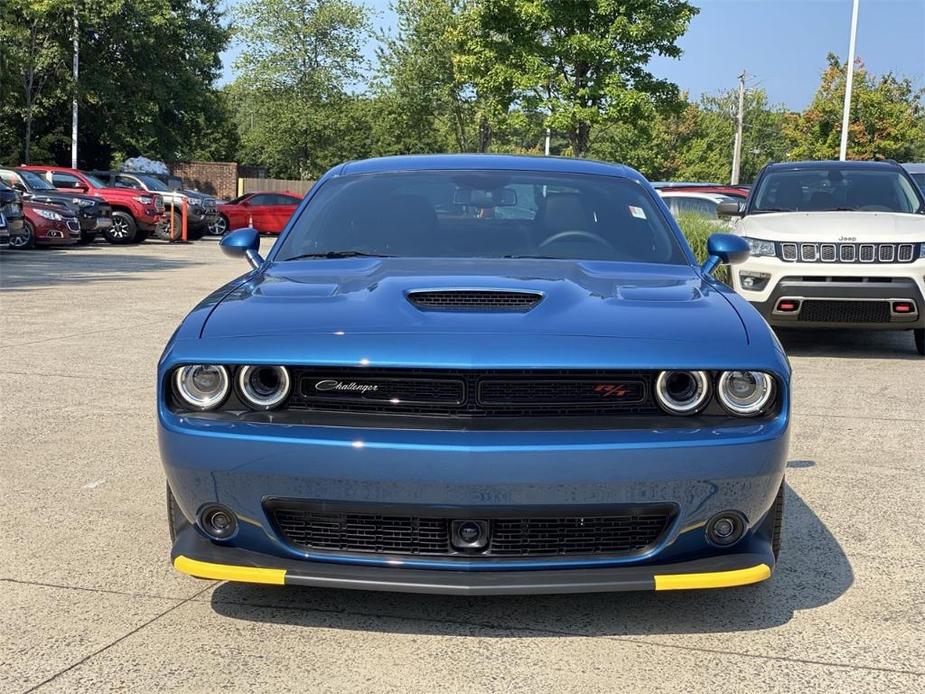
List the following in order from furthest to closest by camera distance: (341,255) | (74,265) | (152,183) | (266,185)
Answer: (266,185)
(152,183)
(74,265)
(341,255)

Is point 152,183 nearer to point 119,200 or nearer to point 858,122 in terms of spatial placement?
point 119,200

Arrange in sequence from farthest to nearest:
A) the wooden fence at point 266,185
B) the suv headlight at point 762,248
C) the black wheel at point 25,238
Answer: the wooden fence at point 266,185, the black wheel at point 25,238, the suv headlight at point 762,248

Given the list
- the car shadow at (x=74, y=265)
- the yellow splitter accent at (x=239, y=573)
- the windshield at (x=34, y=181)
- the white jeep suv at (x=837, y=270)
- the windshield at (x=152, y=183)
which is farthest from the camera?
the windshield at (x=152, y=183)

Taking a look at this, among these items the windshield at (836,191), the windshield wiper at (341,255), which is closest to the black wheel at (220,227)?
the windshield at (836,191)

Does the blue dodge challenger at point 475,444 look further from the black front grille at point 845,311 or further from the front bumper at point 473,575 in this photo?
the black front grille at point 845,311

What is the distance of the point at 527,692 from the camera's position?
2.81 metres

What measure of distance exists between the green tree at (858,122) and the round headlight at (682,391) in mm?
48941

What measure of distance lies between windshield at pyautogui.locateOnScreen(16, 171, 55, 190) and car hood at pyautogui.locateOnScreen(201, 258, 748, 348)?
65.5ft

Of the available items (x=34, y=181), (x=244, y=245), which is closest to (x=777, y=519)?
(x=244, y=245)

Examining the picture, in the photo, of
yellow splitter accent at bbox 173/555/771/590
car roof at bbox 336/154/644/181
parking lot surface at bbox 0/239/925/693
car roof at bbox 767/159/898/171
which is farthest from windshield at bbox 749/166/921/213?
yellow splitter accent at bbox 173/555/771/590

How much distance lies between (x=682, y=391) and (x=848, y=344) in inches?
314

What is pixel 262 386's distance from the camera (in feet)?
10.2

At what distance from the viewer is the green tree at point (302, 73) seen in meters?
53.8

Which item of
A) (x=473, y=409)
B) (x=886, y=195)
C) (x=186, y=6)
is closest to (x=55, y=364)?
(x=473, y=409)
